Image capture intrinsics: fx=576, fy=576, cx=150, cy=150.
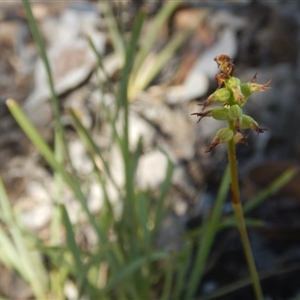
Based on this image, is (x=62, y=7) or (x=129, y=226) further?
(x=62, y=7)

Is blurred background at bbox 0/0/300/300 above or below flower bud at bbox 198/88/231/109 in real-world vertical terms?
below

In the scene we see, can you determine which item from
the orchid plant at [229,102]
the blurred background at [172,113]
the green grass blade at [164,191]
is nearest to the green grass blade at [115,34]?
the blurred background at [172,113]

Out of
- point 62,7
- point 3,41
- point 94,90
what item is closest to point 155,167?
point 94,90

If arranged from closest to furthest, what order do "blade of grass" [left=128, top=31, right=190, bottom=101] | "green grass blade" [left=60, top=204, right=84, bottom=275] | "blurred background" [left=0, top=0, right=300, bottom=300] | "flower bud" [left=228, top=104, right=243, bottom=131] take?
"flower bud" [left=228, top=104, right=243, bottom=131]
"green grass blade" [left=60, top=204, right=84, bottom=275]
"blurred background" [left=0, top=0, right=300, bottom=300]
"blade of grass" [left=128, top=31, right=190, bottom=101]

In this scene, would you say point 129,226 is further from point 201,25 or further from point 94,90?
point 201,25

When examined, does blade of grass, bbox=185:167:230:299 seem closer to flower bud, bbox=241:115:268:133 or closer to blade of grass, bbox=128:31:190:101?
flower bud, bbox=241:115:268:133

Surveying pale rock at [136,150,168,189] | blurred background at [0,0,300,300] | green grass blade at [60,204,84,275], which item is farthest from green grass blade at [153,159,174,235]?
pale rock at [136,150,168,189]

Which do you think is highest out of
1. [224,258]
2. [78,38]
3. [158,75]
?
[78,38]

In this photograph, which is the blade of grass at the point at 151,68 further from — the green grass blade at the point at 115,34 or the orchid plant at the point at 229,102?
the orchid plant at the point at 229,102

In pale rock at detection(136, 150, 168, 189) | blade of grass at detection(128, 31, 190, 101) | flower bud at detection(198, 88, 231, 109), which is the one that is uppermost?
flower bud at detection(198, 88, 231, 109)
